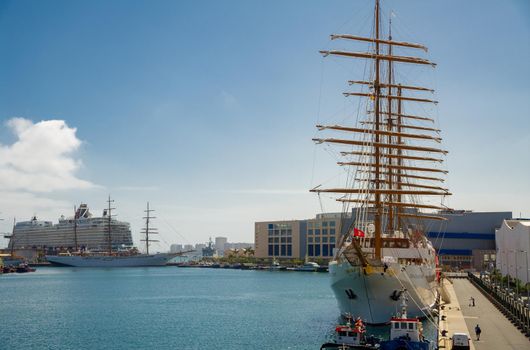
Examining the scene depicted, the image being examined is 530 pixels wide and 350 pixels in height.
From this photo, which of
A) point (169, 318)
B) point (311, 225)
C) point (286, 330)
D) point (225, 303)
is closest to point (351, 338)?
point (286, 330)

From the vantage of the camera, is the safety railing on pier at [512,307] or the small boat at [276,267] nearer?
the safety railing on pier at [512,307]

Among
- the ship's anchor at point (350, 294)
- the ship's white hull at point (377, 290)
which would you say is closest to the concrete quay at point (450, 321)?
the ship's white hull at point (377, 290)

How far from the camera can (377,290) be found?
49844 mm

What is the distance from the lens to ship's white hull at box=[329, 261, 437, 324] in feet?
163

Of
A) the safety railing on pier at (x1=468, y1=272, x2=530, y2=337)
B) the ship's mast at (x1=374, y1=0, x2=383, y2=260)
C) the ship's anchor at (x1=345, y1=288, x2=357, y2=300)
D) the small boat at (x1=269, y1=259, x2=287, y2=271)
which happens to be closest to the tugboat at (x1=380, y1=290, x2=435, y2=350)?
the safety railing on pier at (x1=468, y1=272, x2=530, y2=337)

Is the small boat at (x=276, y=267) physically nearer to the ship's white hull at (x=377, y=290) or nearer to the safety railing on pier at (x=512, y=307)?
the safety railing on pier at (x=512, y=307)

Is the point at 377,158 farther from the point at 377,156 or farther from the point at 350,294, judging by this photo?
the point at 350,294

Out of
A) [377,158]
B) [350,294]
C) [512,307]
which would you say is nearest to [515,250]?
[512,307]

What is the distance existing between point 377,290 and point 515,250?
151 ft

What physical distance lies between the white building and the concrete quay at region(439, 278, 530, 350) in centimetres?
921

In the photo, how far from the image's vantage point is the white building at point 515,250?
7925cm

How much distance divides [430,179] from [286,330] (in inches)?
1501

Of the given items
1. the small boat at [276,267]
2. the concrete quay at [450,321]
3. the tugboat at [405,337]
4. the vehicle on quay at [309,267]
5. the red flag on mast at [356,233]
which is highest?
the red flag on mast at [356,233]

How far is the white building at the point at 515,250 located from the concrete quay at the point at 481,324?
921cm
